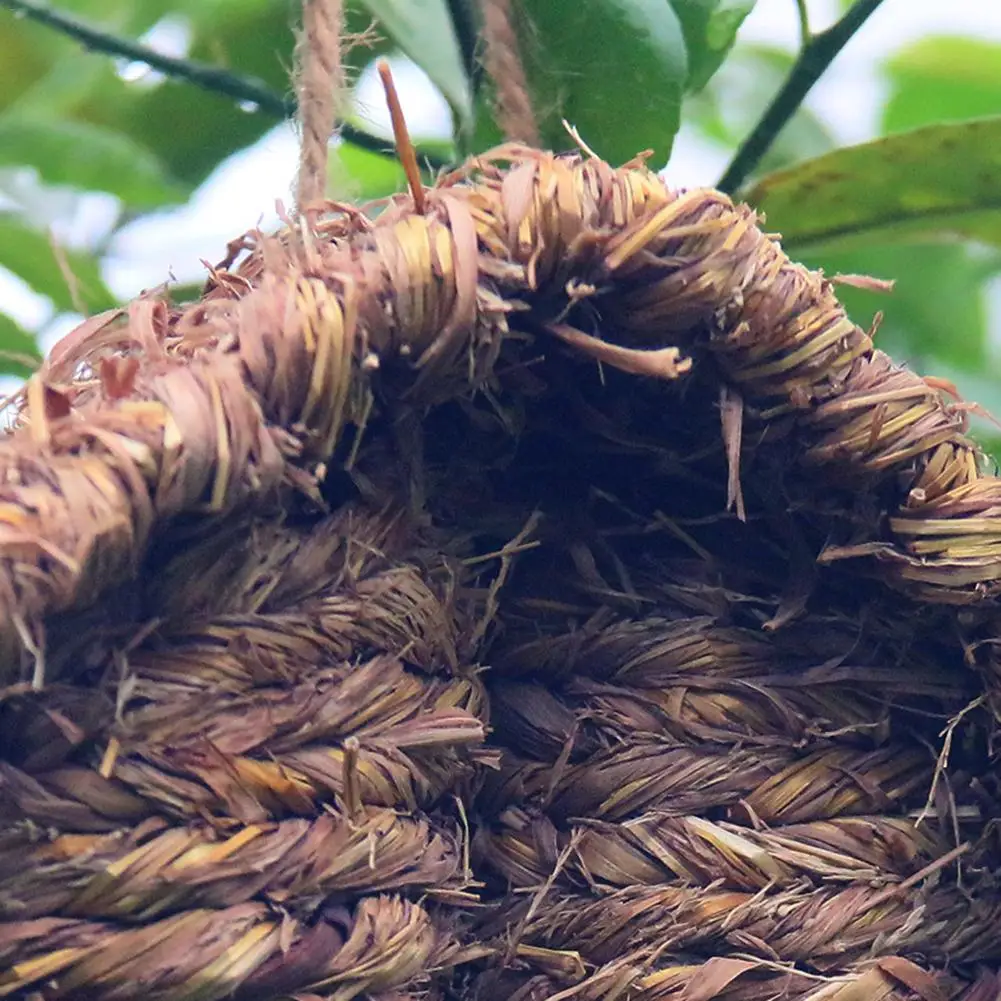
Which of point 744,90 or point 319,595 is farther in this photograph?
point 744,90

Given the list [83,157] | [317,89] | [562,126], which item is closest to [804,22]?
[562,126]

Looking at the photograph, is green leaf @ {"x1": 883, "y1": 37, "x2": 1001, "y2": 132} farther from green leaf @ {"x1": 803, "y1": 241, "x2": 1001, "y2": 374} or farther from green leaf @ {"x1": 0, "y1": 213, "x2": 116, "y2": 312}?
green leaf @ {"x1": 0, "y1": 213, "x2": 116, "y2": 312}

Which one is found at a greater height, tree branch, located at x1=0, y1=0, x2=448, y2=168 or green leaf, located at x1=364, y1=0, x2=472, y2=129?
green leaf, located at x1=364, y1=0, x2=472, y2=129

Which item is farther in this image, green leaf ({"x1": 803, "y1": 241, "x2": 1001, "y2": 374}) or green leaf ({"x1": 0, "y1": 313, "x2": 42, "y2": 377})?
green leaf ({"x1": 803, "y1": 241, "x2": 1001, "y2": 374})

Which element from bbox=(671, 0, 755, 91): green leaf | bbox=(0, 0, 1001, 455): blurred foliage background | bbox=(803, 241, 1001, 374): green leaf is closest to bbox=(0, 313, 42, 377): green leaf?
bbox=(0, 0, 1001, 455): blurred foliage background

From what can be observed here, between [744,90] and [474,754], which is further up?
[744,90]

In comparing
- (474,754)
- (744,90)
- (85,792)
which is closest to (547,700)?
(474,754)

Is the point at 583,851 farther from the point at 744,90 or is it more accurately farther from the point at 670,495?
the point at 744,90
